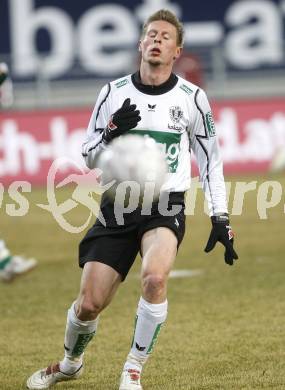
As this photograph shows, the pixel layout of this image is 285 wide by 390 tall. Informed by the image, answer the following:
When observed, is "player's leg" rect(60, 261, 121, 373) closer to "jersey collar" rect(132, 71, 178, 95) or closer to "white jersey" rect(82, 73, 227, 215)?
"white jersey" rect(82, 73, 227, 215)

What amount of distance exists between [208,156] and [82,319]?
4.17ft

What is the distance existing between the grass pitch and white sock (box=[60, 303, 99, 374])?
0.15m

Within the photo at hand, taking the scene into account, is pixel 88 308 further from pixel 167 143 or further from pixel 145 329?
pixel 167 143

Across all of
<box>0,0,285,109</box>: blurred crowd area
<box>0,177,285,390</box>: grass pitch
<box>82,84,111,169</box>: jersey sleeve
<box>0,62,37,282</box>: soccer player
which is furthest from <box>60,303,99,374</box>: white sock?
<box>0,0,285,109</box>: blurred crowd area

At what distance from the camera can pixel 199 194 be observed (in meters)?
18.9

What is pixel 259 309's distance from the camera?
908 cm

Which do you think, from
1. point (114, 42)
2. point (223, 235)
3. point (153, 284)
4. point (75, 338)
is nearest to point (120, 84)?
point (223, 235)

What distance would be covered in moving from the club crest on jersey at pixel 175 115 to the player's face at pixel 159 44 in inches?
11.3

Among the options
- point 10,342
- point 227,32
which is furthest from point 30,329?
point 227,32

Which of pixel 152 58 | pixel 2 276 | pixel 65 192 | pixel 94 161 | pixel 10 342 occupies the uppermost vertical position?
pixel 152 58

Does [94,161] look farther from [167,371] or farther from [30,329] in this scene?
[30,329]

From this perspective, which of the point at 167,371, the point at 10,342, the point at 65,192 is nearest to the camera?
the point at 167,371

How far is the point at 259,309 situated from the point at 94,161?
10.7 ft

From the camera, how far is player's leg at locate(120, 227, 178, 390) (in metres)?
5.96
